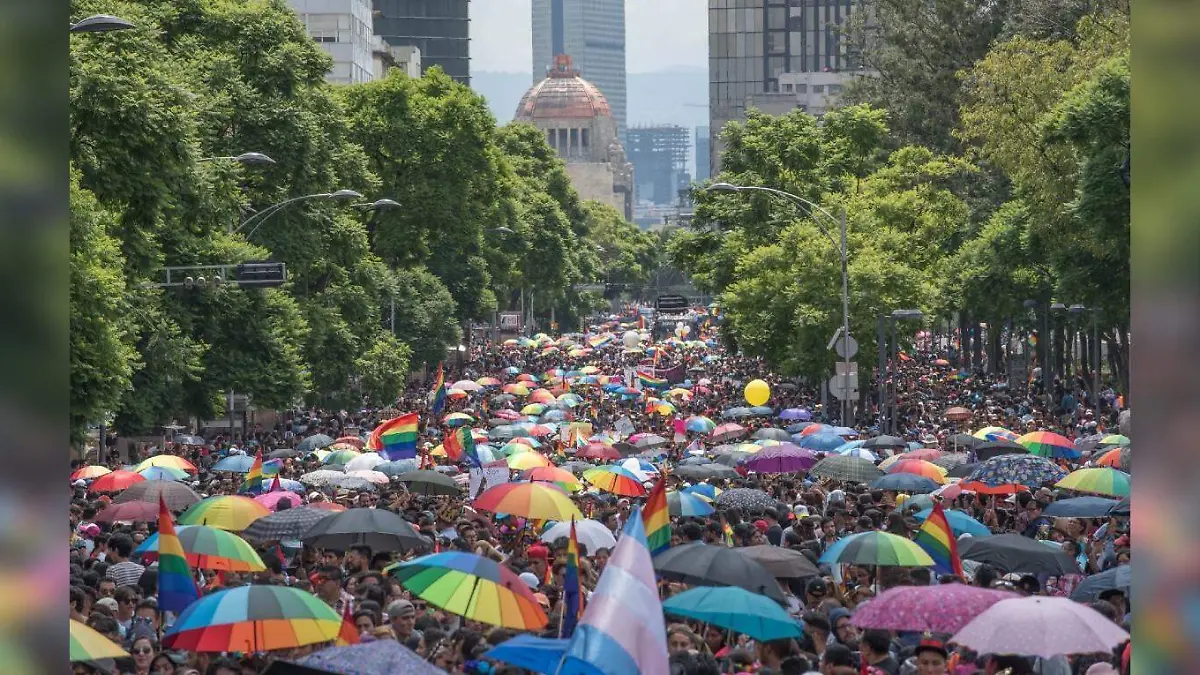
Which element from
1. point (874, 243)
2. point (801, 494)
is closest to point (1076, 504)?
point (801, 494)

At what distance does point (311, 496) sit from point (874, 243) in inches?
1465

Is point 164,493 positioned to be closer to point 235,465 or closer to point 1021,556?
point 1021,556

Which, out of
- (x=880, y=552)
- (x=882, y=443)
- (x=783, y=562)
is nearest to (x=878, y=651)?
(x=880, y=552)

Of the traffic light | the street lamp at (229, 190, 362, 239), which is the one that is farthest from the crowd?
the street lamp at (229, 190, 362, 239)

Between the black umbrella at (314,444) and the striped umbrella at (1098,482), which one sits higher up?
the striped umbrella at (1098,482)

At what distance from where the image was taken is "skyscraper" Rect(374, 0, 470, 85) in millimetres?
177750

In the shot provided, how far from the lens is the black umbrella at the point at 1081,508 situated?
725 inches

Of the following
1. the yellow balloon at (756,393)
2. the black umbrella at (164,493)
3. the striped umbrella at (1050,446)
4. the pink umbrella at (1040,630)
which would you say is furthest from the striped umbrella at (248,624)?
the yellow balloon at (756,393)

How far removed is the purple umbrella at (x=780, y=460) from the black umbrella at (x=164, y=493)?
368 inches

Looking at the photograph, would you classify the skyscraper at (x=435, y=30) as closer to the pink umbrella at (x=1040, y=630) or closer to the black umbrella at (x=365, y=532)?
the black umbrella at (x=365, y=532)

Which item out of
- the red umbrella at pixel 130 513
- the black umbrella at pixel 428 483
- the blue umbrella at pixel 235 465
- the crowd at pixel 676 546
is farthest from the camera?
the blue umbrella at pixel 235 465

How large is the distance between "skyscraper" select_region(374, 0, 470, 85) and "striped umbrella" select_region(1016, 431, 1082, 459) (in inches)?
5957

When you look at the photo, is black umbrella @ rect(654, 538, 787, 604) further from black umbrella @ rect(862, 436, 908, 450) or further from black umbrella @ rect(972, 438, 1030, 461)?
black umbrella @ rect(862, 436, 908, 450)

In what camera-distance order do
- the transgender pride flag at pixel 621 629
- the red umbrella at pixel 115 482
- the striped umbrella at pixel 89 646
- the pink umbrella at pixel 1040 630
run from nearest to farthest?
the transgender pride flag at pixel 621 629
the striped umbrella at pixel 89 646
the pink umbrella at pixel 1040 630
the red umbrella at pixel 115 482
